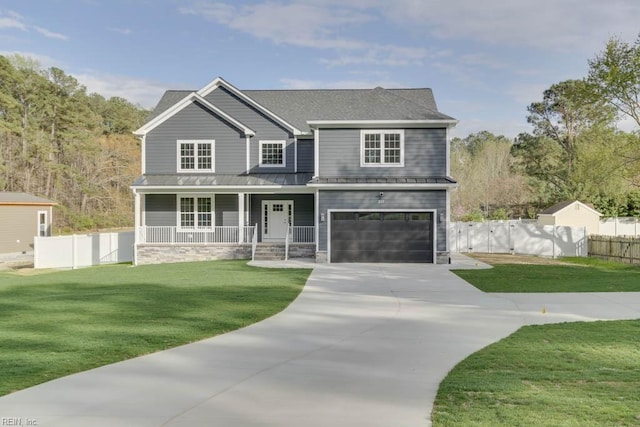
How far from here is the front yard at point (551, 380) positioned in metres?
4.35

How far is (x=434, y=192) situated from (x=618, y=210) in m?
26.6

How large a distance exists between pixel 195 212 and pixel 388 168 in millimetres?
9839

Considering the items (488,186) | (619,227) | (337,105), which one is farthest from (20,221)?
(488,186)

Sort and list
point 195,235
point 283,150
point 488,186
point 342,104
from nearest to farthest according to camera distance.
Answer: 1. point 195,235
2. point 283,150
3. point 342,104
4. point 488,186

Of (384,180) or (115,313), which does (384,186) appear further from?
(115,313)

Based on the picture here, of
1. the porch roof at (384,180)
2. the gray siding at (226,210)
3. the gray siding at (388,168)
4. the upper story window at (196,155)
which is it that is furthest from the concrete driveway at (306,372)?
the upper story window at (196,155)

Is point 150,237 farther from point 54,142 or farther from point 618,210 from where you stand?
point 618,210

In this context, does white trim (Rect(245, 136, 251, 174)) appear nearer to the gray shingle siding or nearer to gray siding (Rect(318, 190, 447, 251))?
the gray shingle siding

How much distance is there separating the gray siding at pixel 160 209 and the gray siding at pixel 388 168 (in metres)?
8.04

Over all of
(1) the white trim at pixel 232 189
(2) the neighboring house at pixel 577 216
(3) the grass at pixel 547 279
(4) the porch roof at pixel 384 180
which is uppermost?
(4) the porch roof at pixel 384 180

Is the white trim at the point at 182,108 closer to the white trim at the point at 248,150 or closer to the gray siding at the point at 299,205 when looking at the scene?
the white trim at the point at 248,150

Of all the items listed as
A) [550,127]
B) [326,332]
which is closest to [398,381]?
[326,332]

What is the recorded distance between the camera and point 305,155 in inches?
961

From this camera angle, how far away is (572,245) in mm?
26281
